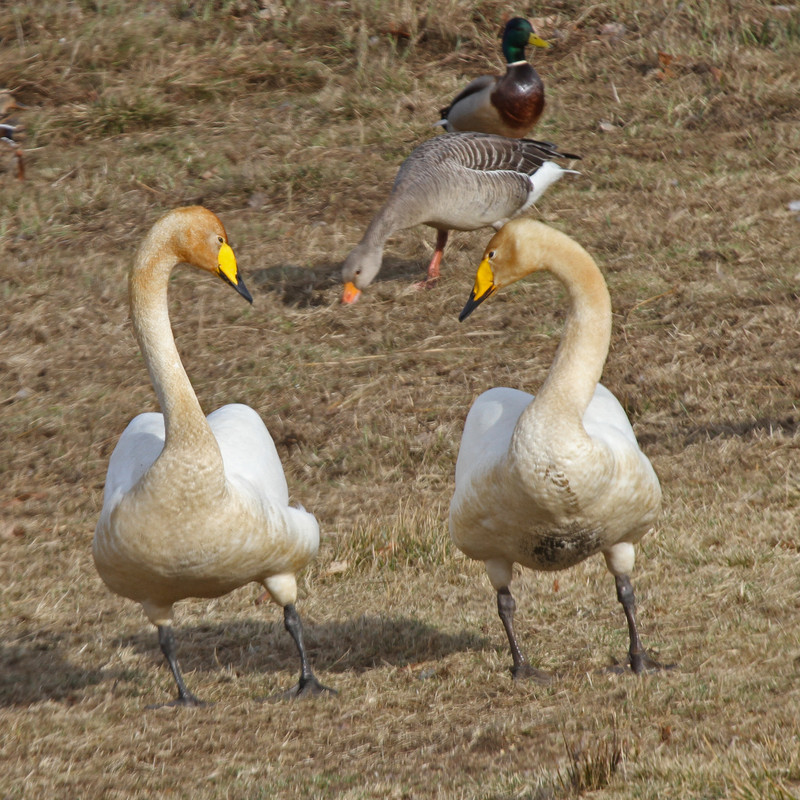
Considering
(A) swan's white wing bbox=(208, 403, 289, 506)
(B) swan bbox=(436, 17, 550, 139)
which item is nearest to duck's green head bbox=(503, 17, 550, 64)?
(B) swan bbox=(436, 17, 550, 139)

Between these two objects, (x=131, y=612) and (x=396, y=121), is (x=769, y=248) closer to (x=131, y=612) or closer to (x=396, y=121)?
(x=396, y=121)

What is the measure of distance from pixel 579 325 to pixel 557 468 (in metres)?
0.66

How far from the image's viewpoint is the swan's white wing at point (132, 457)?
173 inches

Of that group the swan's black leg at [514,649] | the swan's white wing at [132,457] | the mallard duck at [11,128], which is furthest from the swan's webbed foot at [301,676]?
the mallard duck at [11,128]

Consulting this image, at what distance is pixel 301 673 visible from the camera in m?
4.79

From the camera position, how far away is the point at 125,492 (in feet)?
14.2

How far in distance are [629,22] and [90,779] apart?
11.6m

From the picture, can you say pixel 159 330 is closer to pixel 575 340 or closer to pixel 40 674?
pixel 575 340

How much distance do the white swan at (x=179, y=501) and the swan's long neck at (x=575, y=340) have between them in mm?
1135

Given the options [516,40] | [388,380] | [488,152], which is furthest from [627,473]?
[516,40]

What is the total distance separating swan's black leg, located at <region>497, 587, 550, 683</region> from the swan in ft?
22.1

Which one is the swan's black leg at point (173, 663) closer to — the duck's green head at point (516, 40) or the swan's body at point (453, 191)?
the swan's body at point (453, 191)

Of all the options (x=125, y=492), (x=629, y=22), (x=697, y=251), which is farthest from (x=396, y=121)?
(x=125, y=492)

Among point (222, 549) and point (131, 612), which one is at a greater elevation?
point (222, 549)
